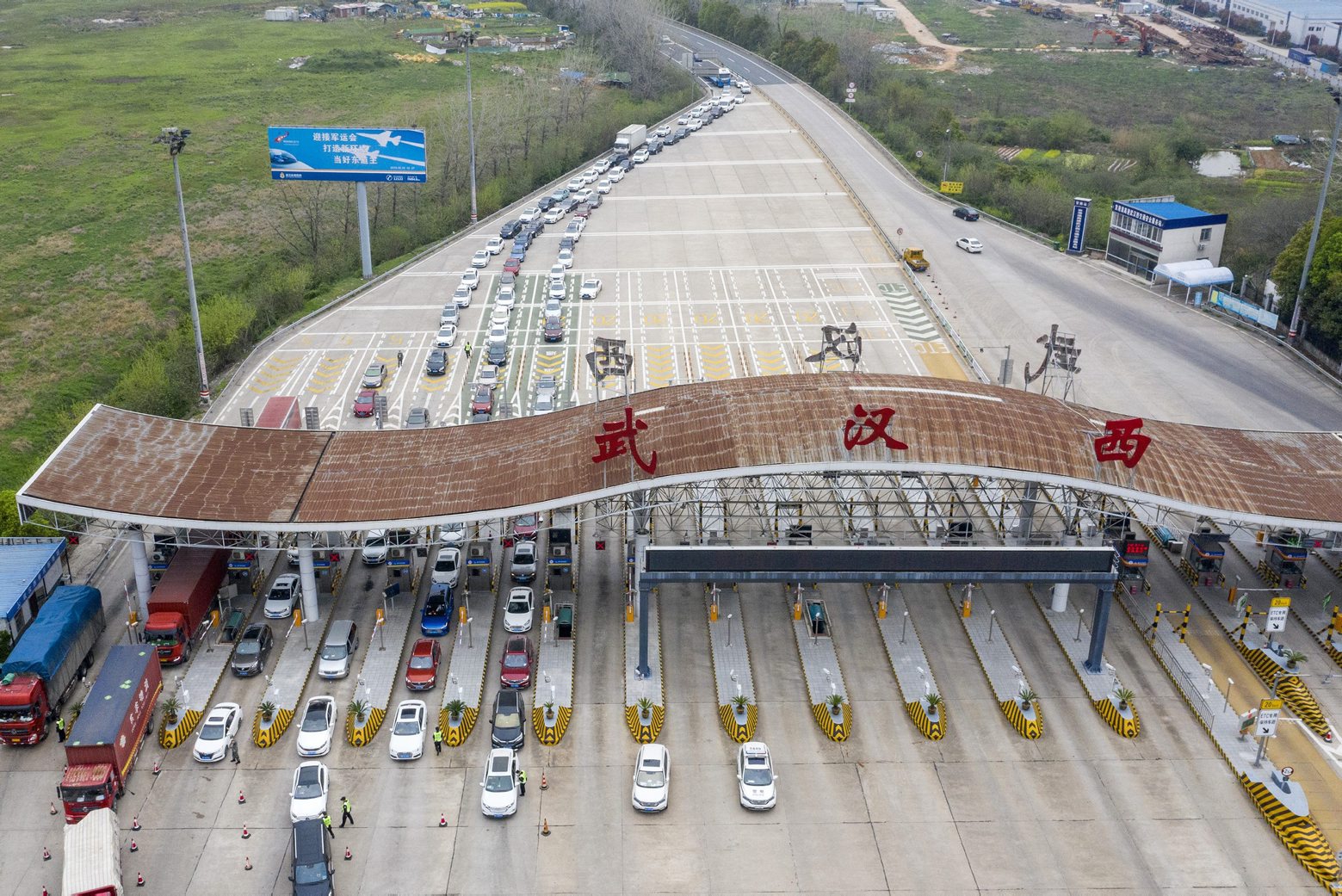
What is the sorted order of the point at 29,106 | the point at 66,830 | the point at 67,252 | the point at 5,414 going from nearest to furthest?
the point at 66,830 → the point at 5,414 → the point at 67,252 → the point at 29,106

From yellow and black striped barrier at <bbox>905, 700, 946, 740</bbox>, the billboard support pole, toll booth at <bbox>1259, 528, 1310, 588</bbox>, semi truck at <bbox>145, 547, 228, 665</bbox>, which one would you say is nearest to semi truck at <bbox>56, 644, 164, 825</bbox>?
semi truck at <bbox>145, 547, 228, 665</bbox>

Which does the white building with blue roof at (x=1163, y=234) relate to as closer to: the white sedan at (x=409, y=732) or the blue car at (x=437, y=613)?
the blue car at (x=437, y=613)

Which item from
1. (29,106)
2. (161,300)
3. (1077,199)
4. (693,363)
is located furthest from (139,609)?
(29,106)

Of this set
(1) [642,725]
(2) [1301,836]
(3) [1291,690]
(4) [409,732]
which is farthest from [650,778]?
(3) [1291,690]

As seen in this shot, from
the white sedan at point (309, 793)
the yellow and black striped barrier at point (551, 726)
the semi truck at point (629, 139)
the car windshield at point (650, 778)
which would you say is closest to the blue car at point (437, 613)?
the yellow and black striped barrier at point (551, 726)

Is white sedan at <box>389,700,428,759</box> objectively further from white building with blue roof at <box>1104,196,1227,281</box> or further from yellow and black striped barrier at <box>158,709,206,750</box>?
white building with blue roof at <box>1104,196,1227,281</box>

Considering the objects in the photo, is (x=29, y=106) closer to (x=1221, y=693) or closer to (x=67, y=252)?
(x=67, y=252)

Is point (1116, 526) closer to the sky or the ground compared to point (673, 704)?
closer to the sky

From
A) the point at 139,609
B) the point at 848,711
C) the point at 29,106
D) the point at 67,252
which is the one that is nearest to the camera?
the point at 848,711
